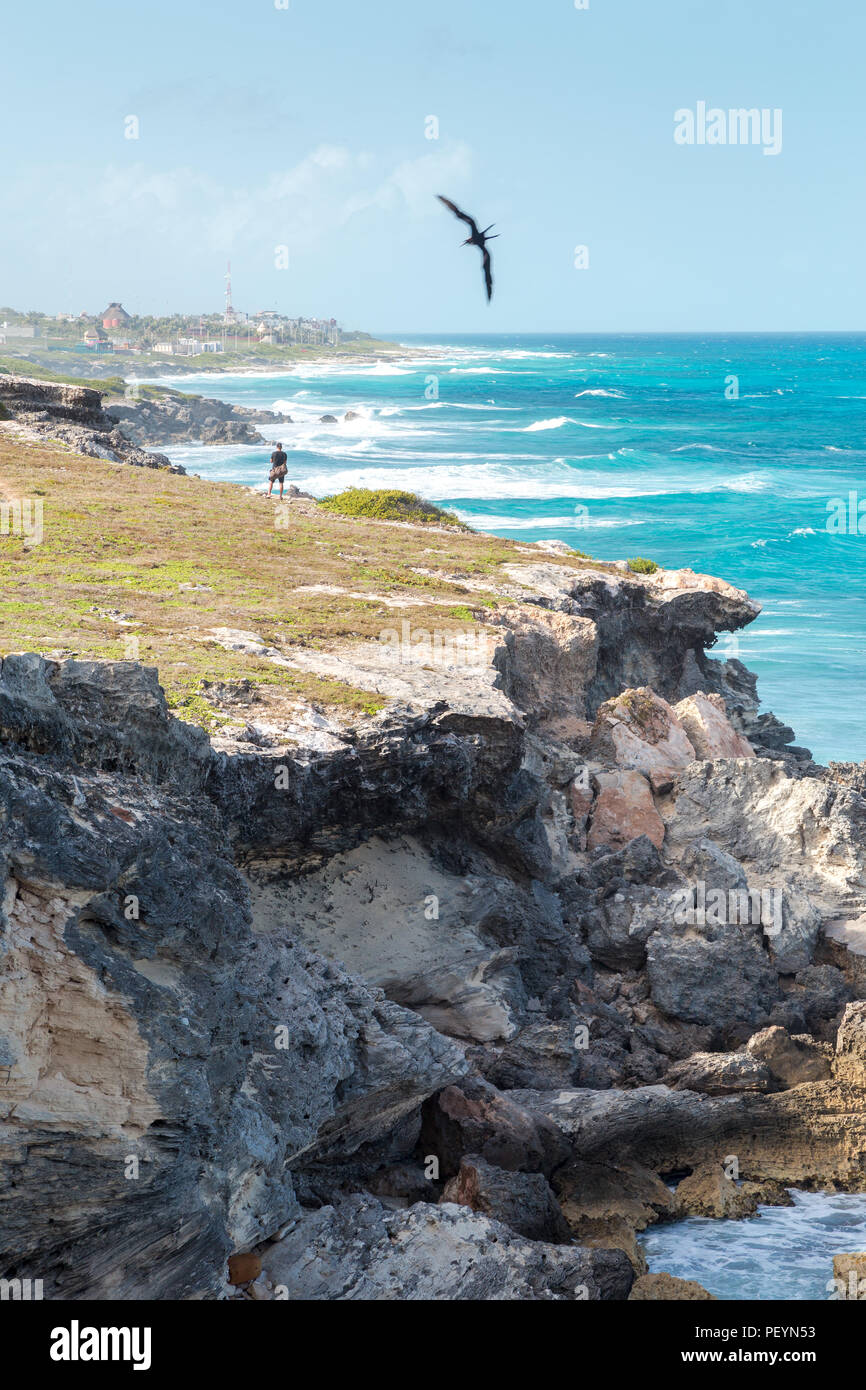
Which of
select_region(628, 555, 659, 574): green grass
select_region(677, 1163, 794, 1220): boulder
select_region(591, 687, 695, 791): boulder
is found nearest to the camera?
select_region(677, 1163, 794, 1220): boulder

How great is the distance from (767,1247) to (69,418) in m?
31.6

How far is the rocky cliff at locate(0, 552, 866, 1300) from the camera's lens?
8000mm

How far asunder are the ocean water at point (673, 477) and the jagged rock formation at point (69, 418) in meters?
21.3


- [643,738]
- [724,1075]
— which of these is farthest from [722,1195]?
[643,738]

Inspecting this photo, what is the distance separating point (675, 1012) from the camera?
15.9 m

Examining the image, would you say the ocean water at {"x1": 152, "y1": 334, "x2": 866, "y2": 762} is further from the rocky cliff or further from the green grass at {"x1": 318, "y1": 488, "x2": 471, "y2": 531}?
the rocky cliff

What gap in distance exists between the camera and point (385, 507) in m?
31.7

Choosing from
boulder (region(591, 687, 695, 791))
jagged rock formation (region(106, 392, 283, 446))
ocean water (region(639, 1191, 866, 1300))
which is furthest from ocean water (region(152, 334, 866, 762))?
ocean water (region(639, 1191, 866, 1300))

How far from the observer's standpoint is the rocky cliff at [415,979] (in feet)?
26.2

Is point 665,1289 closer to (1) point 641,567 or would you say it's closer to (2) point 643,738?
(2) point 643,738

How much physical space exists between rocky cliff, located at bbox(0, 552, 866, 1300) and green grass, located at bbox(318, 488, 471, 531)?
29.0 ft

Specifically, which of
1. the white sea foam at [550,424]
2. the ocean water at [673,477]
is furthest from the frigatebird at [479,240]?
the white sea foam at [550,424]

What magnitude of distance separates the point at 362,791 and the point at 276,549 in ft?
35.8
